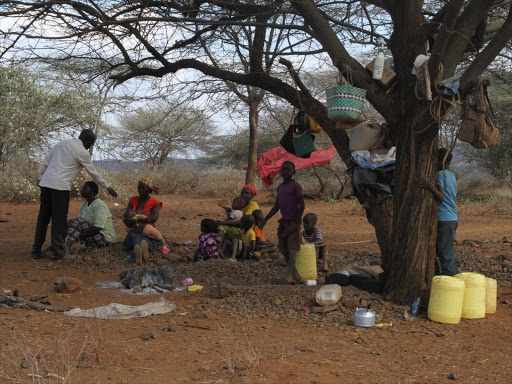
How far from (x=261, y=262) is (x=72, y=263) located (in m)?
2.52

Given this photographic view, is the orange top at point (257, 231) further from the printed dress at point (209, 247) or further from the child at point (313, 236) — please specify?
the child at point (313, 236)

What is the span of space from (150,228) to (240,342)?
3994 mm

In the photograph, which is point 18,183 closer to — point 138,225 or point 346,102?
point 138,225

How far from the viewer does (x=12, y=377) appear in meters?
3.46

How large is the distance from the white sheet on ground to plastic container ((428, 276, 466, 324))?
2.39 m

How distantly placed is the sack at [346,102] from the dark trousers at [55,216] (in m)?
4.15

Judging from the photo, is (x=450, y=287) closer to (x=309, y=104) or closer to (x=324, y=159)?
(x=309, y=104)

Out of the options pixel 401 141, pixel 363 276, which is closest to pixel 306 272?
pixel 363 276

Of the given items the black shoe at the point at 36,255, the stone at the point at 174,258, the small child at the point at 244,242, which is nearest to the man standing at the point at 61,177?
the black shoe at the point at 36,255

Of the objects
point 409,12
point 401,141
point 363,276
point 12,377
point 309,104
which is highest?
point 409,12

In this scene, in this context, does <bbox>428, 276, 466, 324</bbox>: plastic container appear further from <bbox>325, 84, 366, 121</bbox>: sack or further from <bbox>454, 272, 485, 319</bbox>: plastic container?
<bbox>325, 84, 366, 121</bbox>: sack

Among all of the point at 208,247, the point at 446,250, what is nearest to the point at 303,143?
the point at 446,250

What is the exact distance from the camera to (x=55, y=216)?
7.65m

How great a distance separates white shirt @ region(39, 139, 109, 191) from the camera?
7586 mm
